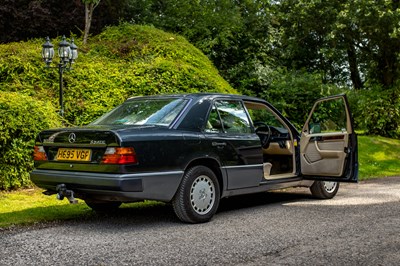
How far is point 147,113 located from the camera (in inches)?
249

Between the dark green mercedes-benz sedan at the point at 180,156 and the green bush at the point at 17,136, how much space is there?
2653 mm

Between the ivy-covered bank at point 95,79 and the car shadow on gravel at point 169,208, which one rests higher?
the ivy-covered bank at point 95,79

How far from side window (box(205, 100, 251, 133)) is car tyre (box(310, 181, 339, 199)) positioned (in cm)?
178

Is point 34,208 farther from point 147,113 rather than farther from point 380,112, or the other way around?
point 380,112

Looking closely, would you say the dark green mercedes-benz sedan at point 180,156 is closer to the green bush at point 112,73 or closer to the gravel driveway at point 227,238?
the gravel driveway at point 227,238

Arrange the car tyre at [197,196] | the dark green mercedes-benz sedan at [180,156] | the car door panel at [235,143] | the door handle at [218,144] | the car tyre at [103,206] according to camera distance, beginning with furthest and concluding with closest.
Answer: the car tyre at [103,206]
the car door panel at [235,143]
the door handle at [218,144]
the car tyre at [197,196]
the dark green mercedes-benz sedan at [180,156]

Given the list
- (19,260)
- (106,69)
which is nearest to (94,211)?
(19,260)

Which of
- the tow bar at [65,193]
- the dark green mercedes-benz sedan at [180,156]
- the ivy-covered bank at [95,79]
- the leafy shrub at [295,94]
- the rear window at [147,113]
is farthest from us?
the leafy shrub at [295,94]

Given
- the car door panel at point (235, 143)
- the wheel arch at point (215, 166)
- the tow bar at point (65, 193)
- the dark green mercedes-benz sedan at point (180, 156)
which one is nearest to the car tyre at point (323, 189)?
the dark green mercedes-benz sedan at point (180, 156)

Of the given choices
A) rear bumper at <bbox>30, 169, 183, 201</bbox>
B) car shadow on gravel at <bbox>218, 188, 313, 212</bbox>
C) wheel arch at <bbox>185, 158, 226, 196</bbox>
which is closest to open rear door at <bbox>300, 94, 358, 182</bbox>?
car shadow on gravel at <bbox>218, 188, 313, 212</bbox>

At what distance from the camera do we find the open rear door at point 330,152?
7.21 m

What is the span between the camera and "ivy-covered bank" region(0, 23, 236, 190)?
914cm

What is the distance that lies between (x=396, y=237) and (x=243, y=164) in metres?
2.25

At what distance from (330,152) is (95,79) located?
782 centimetres
